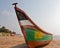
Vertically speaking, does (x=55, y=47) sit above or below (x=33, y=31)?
below

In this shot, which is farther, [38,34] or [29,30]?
[38,34]

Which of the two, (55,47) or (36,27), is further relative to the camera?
(55,47)

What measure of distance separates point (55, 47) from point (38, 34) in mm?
3122

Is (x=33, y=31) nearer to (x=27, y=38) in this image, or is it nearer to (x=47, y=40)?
(x=27, y=38)

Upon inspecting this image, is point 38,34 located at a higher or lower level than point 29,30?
lower

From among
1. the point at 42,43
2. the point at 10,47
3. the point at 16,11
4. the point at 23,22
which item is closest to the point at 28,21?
the point at 23,22

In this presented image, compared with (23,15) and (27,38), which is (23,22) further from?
(27,38)

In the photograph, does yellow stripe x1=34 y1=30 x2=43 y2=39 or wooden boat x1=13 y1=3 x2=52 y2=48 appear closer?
wooden boat x1=13 y1=3 x2=52 y2=48

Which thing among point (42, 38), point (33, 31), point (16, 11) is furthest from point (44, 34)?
point (16, 11)

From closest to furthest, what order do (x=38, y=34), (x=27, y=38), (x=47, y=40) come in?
1. (x=27, y=38)
2. (x=38, y=34)
3. (x=47, y=40)

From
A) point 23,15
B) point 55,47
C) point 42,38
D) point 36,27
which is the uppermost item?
point 23,15

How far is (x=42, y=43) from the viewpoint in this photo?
49.9 feet

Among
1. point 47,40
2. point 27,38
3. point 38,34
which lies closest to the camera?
point 27,38

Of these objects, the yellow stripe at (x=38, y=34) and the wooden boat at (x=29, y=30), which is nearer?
the wooden boat at (x=29, y=30)
